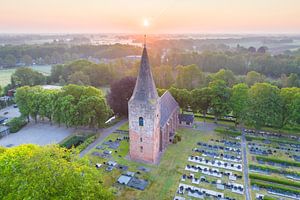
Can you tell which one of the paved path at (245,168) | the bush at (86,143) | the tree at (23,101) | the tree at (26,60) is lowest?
the paved path at (245,168)

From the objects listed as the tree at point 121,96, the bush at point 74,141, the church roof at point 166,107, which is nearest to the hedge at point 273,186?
the church roof at point 166,107

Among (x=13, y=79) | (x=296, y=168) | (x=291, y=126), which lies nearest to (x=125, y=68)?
(x=13, y=79)

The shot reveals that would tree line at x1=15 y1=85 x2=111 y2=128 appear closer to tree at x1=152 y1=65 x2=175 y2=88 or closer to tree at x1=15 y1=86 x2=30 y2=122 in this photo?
tree at x1=15 y1=86 x2=30 y2=122

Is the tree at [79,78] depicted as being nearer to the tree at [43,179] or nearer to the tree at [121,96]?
the tree at [121,96]

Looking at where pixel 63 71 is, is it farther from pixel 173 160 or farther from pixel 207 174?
pixel 207 174

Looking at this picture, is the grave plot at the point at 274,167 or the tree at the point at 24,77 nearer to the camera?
the grave plot at the point at 274,167

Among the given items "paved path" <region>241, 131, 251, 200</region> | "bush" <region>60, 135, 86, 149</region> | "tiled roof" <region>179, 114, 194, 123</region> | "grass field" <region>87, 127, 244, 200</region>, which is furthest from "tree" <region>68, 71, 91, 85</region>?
"paved path" <region>241, 131, 251, 200</region>
